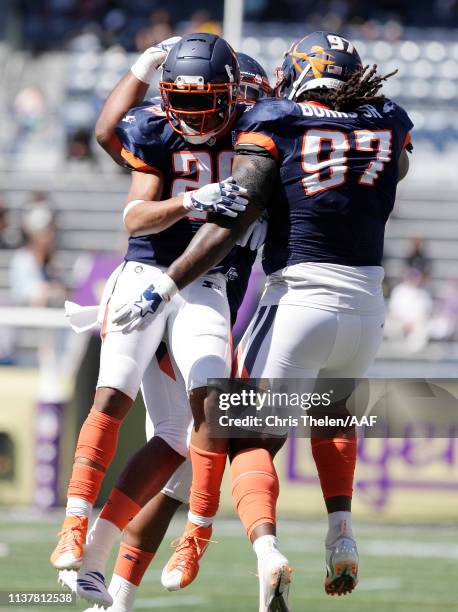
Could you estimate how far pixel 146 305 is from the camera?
4.69m

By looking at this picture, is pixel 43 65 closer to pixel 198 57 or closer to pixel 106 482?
pixel 106 482

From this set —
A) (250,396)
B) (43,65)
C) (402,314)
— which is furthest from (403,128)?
(43,65)

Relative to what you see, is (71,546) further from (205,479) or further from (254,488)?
(254,488)

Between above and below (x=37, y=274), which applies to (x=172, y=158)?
below

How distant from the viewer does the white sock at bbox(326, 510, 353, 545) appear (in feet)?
16.3

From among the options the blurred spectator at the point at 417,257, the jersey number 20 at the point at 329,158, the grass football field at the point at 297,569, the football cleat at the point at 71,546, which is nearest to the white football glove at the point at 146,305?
the jersey number 20 at the point at 329,158

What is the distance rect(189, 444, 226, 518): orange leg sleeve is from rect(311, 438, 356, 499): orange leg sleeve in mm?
418

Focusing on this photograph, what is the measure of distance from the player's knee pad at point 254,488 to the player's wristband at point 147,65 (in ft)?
5.02

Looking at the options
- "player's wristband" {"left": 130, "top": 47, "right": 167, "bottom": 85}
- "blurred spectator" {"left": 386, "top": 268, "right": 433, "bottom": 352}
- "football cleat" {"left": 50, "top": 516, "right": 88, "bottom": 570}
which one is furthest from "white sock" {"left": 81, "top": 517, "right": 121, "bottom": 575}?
"blurred spectator" {"left": 386, "top": 268, "right": 433, "bottom": 352}

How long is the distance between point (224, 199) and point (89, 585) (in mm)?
1486

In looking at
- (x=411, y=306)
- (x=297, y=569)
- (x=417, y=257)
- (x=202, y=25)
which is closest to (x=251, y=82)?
(x=297, y=569)

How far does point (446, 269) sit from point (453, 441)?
5.76 meters

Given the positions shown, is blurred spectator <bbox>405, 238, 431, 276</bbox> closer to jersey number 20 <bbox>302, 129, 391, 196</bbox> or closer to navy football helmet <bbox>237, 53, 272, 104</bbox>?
navy football helmet <bbox>237, 53, 272, 104</bbox>

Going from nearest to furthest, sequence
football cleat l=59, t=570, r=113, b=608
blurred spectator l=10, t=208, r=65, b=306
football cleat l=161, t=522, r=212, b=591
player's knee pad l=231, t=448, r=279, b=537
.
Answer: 1. player's knee pad l=231, t=448, r=279, b=537
2. football cleat l=59, t=570, r=113, b=608
3. football cleat l=161, t=522, r=212, b=591
4. blurred spectator l=10, t=208, r=65, b=306
